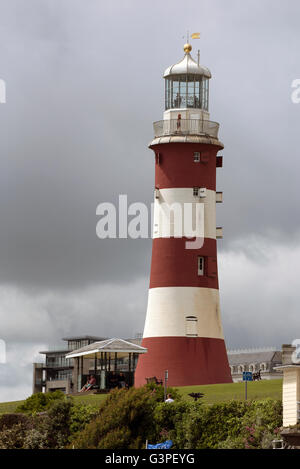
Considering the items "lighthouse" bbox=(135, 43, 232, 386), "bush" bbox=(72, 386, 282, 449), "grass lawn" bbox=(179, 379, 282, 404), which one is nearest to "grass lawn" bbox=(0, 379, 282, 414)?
"grass lawn" bbox=(179, 379, 282, 404)

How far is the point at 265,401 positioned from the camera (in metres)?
54.1

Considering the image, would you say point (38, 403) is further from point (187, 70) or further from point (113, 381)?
point (187, 70)

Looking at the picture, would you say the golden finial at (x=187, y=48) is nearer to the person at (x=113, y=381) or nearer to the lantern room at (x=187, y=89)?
the lantern room at (x=187, y=89)

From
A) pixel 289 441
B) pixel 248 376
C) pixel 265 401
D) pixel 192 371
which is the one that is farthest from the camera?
pixel 192 371

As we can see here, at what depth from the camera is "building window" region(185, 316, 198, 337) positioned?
74062 mm

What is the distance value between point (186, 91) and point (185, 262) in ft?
36.9

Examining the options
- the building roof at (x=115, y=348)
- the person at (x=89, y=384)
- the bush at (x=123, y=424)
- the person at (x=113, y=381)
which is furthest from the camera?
the person at (x=89, y=384)

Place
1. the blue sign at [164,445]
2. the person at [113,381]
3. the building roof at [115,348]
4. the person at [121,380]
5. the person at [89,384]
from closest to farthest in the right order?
the blue sign at [164,445]
the building roof at [115,348]
the person at [113,381]
the person at [121,380]
the person at [89,384]

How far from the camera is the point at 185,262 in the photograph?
74188mm

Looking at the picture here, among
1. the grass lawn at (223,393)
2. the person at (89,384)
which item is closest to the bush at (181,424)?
the grass lawn at (223,393)

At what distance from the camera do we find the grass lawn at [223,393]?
62031 millimetres

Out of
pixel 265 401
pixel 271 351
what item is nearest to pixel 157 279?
pixel 265 401
